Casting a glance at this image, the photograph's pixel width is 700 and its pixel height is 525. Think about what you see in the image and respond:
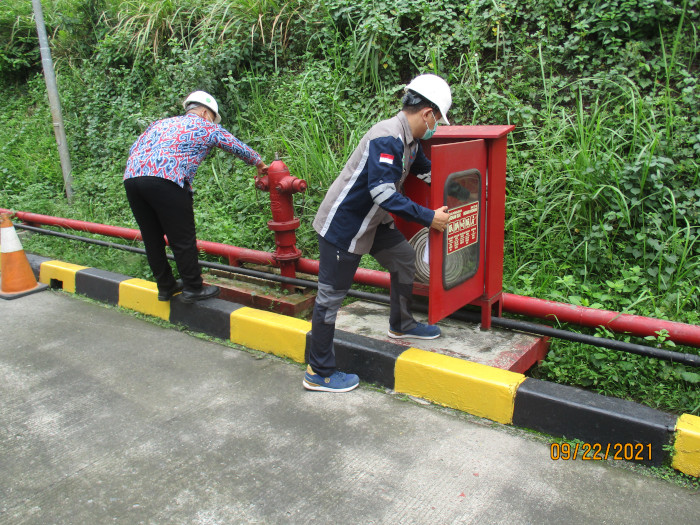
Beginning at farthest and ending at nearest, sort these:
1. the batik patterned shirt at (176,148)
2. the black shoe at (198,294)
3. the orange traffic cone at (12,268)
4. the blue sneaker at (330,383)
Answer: the orange traffic cone at (12,268)
the black shoe at (198,294)
the batik patterned shirt at (176,148)
the blue sneaker at (330,383)

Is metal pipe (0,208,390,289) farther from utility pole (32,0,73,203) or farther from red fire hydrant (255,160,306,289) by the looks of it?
utility pole (32,0,73,203)

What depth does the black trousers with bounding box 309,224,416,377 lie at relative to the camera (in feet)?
10.3

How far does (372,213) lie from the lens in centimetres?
310

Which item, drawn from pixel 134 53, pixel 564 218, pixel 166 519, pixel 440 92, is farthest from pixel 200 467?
pixel 134 53

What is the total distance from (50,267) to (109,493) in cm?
360

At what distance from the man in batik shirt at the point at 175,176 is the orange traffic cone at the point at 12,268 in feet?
6.19

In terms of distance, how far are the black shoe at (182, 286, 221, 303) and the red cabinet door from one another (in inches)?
73.7

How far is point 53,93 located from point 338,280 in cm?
576

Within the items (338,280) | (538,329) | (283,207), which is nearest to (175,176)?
(283,207)

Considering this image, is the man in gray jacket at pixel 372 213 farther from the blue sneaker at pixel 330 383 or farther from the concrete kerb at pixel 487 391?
the concrete kerb at pixel 487 391

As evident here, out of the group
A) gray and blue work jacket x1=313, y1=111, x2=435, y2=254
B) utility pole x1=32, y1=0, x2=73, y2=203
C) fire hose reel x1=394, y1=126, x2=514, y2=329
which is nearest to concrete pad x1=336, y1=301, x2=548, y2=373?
fire hose reel x1=394, y1=126, x2=514, y2=329

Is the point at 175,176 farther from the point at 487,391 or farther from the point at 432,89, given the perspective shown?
the point at 487,391

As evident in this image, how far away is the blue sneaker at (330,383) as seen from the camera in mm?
3262
